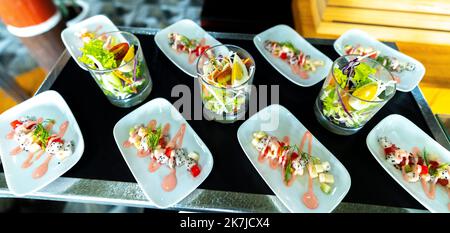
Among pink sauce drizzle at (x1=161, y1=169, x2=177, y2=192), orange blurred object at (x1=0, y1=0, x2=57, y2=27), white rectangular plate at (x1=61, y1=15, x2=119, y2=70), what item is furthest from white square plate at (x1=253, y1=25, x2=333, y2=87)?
orange blurred object at (x1=0, y1=0, x2=57, y2=27)

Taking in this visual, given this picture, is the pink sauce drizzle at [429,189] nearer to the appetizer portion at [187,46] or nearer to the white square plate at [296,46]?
the white square plate at [296,46]

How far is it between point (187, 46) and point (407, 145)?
0.93m

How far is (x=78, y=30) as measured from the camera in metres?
1.24

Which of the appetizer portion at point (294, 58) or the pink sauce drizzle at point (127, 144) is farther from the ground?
the appetizer portion at point (294, 58)

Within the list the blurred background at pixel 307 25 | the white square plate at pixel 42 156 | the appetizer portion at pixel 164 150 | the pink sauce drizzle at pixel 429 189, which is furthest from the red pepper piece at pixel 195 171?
the blurred background at pixel 307 25

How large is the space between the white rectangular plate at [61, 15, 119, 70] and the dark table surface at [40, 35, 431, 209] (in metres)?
0.06

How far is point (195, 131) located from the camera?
3.20 ft

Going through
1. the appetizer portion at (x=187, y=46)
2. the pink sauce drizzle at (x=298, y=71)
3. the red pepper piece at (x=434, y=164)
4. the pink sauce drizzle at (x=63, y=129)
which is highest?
the appetizer portion at (x=187, y=46)

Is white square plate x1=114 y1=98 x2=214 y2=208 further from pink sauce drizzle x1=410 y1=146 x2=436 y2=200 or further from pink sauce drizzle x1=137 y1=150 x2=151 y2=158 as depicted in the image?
pink sauce drizzle x1=410 y1=146 x2=436 y2=200

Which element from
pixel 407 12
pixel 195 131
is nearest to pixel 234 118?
pixel 195 131

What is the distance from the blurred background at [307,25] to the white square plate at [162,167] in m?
0.85

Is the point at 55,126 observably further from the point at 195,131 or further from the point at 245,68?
the point at 245,68

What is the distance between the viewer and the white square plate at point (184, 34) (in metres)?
1.14

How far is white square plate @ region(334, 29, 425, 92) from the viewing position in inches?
43.6
